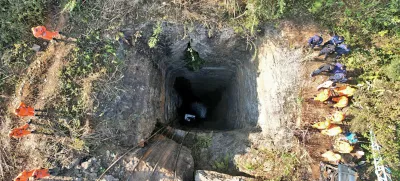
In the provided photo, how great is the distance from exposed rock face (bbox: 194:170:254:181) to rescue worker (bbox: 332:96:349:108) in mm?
2522

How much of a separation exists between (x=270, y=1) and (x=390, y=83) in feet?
10.3

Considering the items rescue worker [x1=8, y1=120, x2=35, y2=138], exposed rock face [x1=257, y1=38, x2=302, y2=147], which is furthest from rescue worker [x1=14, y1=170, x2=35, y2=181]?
exposed rock face [x1=257, y1=38, x2=302, y2=147]

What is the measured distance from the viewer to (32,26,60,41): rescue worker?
5715 mm

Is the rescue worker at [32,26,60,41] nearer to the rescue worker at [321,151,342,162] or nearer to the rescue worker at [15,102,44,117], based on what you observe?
the rescue worker at [15,102,44,117]

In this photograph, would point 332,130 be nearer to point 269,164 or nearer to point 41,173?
point 269,164

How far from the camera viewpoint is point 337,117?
593 centimetres

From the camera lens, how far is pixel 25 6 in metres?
6.35

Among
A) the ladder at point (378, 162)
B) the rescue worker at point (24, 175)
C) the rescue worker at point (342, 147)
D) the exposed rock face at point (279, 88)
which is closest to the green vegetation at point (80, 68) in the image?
the rescue worker at point (24, 175)

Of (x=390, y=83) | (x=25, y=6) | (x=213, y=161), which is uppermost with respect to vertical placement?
(x=25, y=6)

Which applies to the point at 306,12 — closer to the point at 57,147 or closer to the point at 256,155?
the point at 256,155

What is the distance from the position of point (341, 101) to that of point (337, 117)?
14.5 inches

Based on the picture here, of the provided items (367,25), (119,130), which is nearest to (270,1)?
(367,25)

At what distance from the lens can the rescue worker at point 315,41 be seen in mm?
5945

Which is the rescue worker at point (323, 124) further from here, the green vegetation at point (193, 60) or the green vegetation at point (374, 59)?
the green vegetation at point (193, 60)
